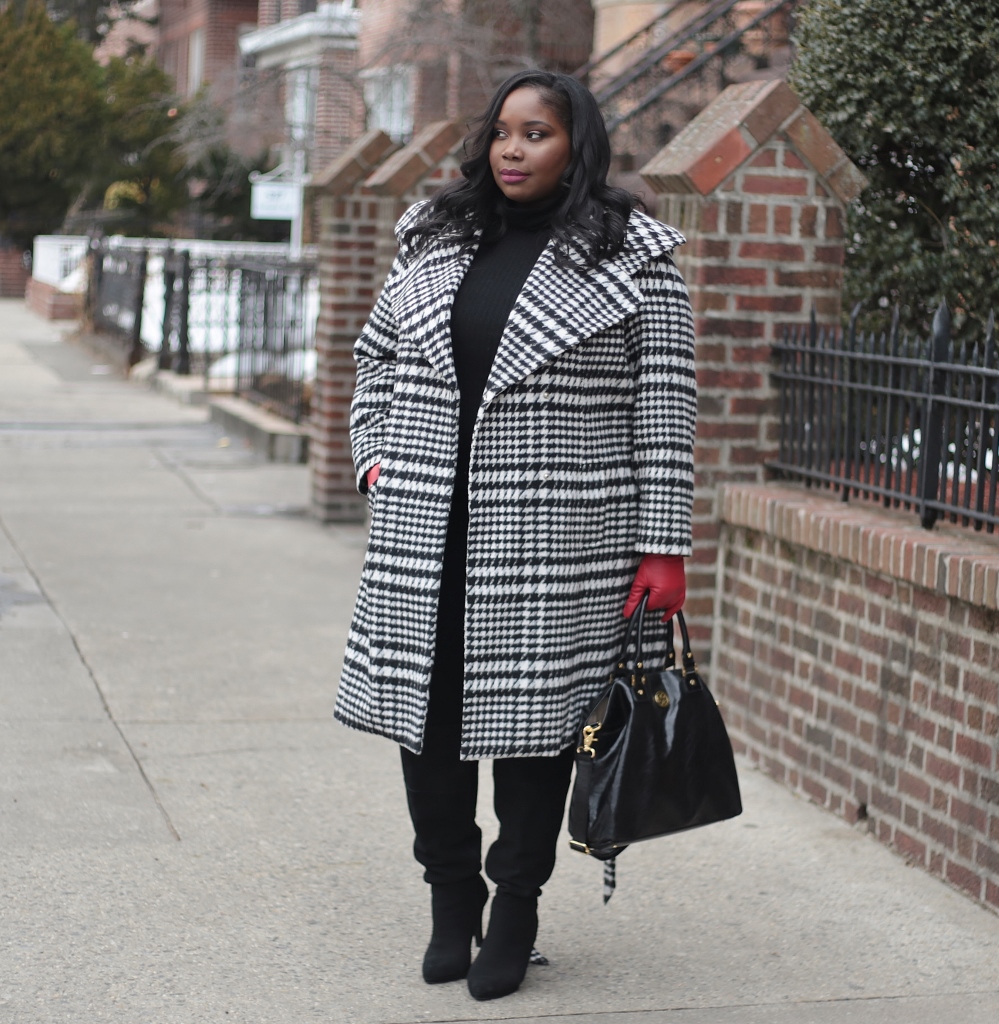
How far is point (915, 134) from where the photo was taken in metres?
5.34

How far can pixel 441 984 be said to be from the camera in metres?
3.50

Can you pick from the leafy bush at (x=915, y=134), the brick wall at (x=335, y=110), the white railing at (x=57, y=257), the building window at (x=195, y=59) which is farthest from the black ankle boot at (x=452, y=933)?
the building window at (x=195, y=59)

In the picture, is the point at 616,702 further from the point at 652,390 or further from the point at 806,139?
the point at 806,139

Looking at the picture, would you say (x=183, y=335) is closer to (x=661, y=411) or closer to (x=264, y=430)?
(x=264, y=430)

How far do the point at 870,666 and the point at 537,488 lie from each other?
1692 mm

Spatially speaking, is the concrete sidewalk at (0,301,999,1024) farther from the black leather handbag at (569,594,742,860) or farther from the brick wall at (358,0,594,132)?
the brick wall at (358,0,594,132)

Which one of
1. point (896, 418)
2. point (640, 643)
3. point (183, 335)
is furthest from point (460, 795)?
point (183, 335)

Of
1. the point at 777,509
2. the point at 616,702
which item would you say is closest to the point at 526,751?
the point at 616,702

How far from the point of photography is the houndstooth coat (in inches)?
126

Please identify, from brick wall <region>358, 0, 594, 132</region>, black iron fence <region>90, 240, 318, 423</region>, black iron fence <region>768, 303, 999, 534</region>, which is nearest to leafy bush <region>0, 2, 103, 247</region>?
black iron fence <region>90, 240, 318, 423</region>

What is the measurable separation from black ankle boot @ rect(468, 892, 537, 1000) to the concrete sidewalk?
4cm

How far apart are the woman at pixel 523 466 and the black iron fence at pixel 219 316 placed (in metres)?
8.48

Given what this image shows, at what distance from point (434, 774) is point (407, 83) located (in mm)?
16602

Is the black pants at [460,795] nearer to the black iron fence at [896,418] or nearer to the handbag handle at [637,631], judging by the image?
the handbag handle at [637,631]
